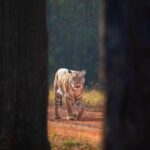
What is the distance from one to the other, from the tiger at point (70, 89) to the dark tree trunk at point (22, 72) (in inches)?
451

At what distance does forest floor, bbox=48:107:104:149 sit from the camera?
13915mm

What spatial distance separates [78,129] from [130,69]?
13.1 meters

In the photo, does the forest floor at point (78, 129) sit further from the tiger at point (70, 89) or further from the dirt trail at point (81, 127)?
the tiger at point (70, 89)

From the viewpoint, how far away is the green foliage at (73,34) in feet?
Answer: 115

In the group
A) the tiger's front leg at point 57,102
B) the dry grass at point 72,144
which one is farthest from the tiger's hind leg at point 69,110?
the dry grass at point 72,144

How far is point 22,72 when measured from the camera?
25.8ft

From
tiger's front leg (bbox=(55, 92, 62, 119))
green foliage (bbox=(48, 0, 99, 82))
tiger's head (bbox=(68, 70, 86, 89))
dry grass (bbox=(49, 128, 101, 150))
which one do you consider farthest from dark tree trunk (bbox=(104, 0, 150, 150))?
green foliage (bbox=(48, 0, 99, 82))

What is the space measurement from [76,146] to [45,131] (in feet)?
15.7

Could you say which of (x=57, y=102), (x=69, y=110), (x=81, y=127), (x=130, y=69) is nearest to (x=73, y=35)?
(x=57, y=102)

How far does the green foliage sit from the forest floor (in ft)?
45.5

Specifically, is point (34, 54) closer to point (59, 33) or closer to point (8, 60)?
point (8, 60)

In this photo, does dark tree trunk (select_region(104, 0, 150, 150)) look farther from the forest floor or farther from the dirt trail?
the dirt trail

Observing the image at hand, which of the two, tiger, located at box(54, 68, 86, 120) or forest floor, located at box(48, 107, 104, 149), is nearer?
forest floor, located at box(48, 107, 104, 149)

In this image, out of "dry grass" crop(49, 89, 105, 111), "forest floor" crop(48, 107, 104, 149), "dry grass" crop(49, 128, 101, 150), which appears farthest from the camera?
"dry grass" crop(49, 89, 105, 111)
